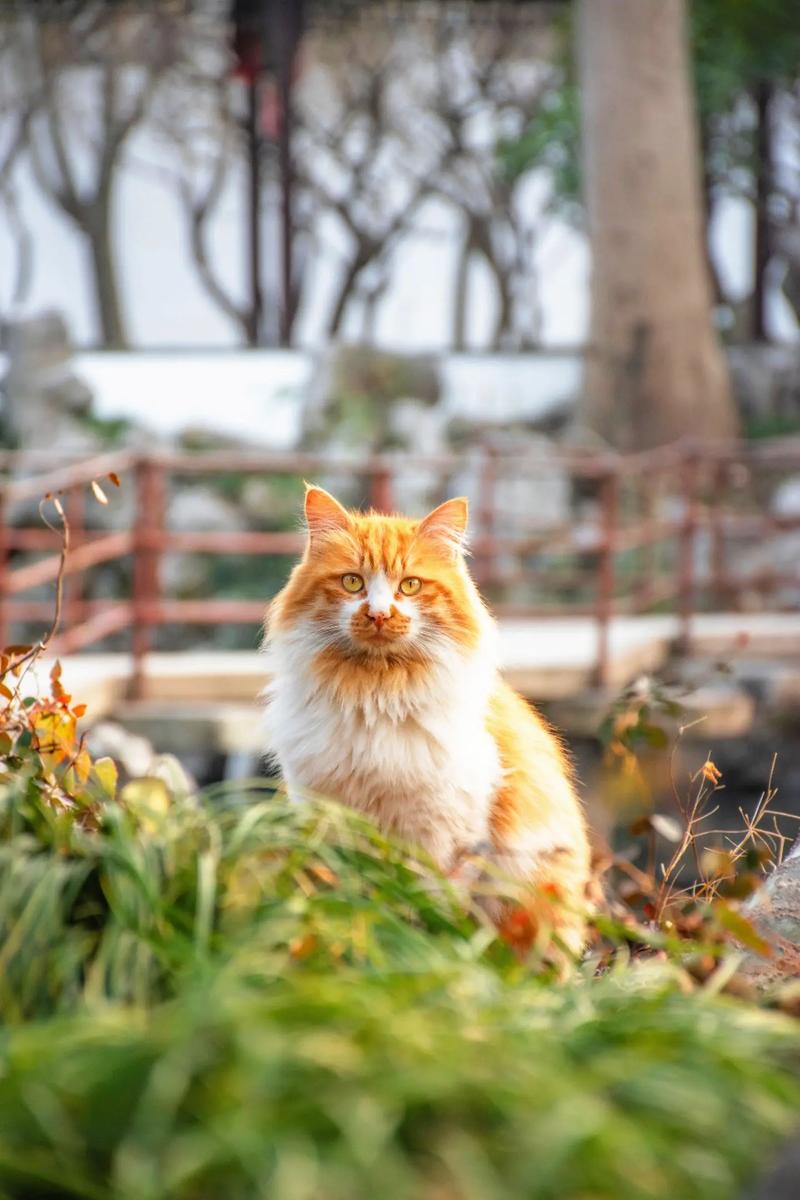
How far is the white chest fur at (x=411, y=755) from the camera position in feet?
9.09

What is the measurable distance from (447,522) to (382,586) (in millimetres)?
247

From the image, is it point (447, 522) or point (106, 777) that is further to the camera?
point (447, 522)

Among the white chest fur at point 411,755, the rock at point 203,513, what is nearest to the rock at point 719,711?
the white chest fur at point 411,755

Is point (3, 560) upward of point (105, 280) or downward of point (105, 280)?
downward

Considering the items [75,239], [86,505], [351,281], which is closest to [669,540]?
[86,505]

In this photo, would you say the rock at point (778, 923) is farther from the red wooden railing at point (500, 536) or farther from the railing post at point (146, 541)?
the railing post at point (146, 541)

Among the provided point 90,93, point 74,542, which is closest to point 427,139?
point 90,93

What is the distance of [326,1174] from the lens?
132cm

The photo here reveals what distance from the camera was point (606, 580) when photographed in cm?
849

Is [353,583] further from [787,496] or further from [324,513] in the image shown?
[787,496]

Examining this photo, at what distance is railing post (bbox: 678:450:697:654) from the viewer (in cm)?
930

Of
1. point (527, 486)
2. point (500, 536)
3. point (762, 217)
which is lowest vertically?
point (500, 536)

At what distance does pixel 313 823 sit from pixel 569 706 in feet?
18.4

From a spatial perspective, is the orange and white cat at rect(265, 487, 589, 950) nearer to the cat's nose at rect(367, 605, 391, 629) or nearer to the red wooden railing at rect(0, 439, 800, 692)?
the cat's nose at rect(367, 605, 391, 629)
